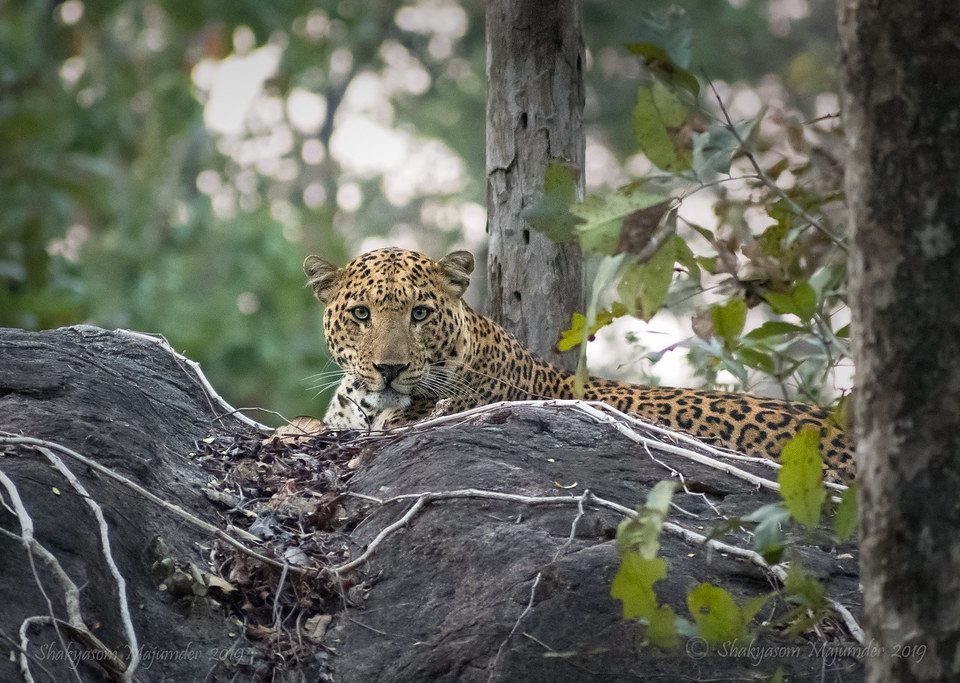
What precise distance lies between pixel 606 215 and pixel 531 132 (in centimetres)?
438

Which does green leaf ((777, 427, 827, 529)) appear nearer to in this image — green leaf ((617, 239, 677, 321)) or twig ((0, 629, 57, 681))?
green leaf ((617, 239, 677, 321))

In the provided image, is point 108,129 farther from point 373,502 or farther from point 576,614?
point 576,614

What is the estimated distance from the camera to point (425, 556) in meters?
4.45

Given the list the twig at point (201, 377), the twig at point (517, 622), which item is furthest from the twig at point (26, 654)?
the twig at point (201, 377)

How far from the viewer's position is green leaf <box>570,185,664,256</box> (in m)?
3.04

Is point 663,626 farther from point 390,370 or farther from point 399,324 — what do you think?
point 399,324

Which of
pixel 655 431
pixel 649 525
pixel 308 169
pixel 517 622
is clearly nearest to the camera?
pixel 649 525

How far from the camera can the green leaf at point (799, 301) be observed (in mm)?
3139

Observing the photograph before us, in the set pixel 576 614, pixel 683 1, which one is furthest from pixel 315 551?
pixel 683 1

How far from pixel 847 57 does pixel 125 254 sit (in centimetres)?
1812

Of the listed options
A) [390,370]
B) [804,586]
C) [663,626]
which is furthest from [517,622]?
[390,370]

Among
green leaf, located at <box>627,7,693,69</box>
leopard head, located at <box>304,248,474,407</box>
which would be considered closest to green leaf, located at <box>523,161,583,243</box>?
green leaf, located at <box>627,7,693,69</box>

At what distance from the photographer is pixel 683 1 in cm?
2128

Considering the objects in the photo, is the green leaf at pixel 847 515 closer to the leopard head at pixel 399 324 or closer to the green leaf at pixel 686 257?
the green leaf at pixel 686 257
